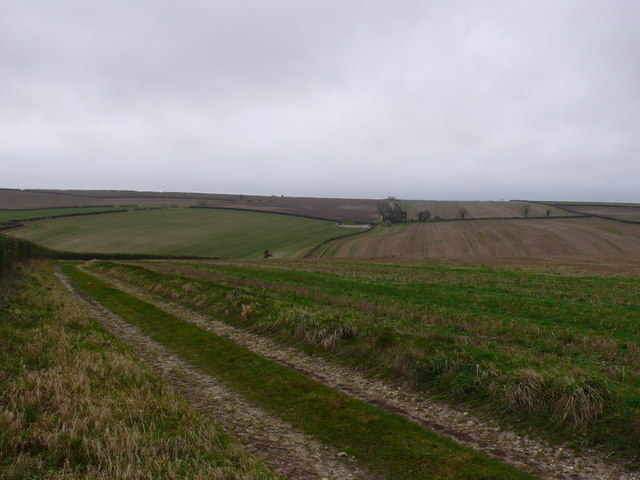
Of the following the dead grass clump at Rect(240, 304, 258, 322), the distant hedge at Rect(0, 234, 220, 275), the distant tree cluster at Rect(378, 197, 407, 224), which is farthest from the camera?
the distant tree cluster at Rect(378, 197, 407, 224)

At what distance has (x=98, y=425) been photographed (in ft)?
22.5

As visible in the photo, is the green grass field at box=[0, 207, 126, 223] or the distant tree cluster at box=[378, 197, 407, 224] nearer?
the green grass field at box=[0, 207, 126, 223]

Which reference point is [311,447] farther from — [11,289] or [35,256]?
[35,256]

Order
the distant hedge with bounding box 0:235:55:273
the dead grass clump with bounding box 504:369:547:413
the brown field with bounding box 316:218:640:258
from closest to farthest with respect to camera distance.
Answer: the dead grass clump with bounding box 504:369:547:413
the distant hedge with bounding box 0:235:55:273
the brown field with bounding box 316:218:640:258

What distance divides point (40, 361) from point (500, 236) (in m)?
91.3

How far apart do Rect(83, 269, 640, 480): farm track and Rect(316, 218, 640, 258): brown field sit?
2371 inches

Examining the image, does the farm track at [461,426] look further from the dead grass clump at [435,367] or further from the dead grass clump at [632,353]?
the dead grass clump at [632,353]

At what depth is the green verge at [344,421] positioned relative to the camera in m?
6.52

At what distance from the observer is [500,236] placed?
A: 88188mm

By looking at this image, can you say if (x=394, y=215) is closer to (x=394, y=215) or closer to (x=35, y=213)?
(x=394, y=215)

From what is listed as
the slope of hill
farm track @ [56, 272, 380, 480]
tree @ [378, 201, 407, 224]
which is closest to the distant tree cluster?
tree @ [378, 201, 407, 224]

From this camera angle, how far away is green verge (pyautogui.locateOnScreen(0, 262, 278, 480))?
5.80m

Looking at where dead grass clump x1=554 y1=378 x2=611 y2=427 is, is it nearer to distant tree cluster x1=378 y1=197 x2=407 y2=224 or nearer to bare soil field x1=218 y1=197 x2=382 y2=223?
distant tree cluster x1=378 y1=197 x2=407 y2=224

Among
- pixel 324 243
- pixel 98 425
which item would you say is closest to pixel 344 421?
pixel 98 425
